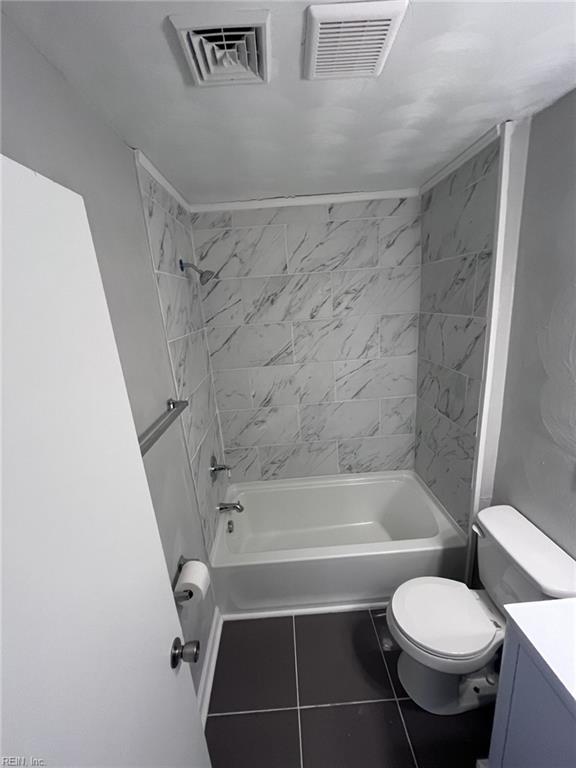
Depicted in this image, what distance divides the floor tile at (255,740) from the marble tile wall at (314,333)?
4.00ft

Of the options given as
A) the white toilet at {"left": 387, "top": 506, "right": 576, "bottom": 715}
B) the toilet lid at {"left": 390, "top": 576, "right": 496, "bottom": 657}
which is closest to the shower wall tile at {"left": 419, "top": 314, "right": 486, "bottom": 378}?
the white toilet at {"left": 387, "top": 506, "right": 576, "bottom": 715}

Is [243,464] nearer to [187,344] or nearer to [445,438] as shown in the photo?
[187,344]

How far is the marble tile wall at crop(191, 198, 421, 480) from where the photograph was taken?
188 centimetres

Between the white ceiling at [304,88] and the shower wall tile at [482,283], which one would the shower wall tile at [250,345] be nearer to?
the white ceiling at [304,88]

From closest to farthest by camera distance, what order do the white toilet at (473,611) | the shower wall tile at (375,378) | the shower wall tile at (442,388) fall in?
the white toilet at (473,611)
the shower wall tile at (442,388)
the shower wall tile at (375,378)

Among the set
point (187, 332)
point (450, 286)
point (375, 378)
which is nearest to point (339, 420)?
point (375, 378)

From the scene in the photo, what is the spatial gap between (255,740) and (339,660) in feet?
1.49

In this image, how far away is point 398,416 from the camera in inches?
85.9

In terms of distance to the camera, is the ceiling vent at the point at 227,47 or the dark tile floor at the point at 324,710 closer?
the ceiling vent at the point at 227,47

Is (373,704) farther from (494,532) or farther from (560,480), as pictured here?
(560,480)

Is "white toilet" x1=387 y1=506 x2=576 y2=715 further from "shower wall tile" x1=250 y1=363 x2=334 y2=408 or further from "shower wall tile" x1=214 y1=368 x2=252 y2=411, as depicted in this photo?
"shower wall tile" x1=214 y1=368 x2=252 y2=411

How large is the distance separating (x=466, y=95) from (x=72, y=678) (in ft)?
5.19

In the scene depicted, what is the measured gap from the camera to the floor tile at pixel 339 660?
1354 mm

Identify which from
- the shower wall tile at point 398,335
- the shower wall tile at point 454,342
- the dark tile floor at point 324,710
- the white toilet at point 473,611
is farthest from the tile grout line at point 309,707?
the shower wall tile at point 398,335
